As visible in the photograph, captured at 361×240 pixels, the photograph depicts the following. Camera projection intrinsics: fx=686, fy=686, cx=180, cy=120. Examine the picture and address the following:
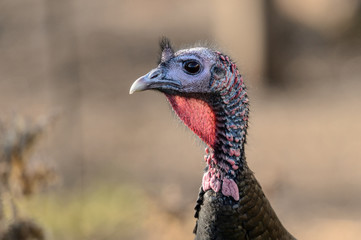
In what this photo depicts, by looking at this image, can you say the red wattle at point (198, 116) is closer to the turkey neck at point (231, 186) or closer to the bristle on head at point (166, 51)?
the turkey neck at point (231, 186)

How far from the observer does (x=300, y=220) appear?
18.2ft

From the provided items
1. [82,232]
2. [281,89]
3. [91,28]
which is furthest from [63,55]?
[82,232]

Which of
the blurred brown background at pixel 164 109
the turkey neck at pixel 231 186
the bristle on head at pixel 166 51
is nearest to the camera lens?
the turkey neck at pixel 231 186

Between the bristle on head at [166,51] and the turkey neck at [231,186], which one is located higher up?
the bristle on head at [166,51]

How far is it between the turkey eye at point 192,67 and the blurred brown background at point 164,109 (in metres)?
1.09

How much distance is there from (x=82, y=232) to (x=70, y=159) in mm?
1865

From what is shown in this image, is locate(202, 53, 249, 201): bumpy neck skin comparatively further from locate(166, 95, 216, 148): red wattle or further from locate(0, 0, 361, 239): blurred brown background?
locate(0, 0, 361, 239): blurred brown background

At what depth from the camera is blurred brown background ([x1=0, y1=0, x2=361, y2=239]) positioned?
5207 millimetres

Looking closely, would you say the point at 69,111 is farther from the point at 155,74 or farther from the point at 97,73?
the point at 155,74

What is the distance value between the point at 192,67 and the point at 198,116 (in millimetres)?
186

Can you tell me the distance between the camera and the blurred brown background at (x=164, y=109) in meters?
5.21

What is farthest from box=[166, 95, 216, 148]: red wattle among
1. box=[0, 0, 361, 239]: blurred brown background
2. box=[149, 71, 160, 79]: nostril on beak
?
box=[0, 0, 361, 239]: blurred brown background

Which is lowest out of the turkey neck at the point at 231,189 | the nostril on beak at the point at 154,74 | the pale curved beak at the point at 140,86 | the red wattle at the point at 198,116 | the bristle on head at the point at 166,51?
the turkey neck at the point at 231,189

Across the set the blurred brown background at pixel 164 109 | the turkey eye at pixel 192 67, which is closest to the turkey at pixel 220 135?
the turkey eye at pixel 192 67
